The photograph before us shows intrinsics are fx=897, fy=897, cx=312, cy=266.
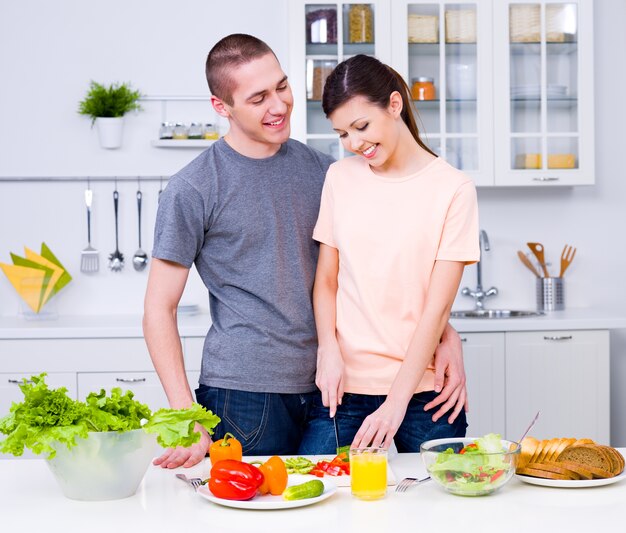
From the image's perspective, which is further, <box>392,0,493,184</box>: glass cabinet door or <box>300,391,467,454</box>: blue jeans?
<box>392,0,493,184</box>: glass cabinet door

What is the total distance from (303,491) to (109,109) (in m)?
2.75

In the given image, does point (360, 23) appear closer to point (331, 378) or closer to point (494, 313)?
point (494, 313)

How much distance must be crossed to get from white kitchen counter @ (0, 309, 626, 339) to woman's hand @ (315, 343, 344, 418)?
4.88ft

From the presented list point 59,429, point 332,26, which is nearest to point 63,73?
point 332,26

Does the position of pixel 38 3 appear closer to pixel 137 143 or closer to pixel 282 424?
pixel 137 143

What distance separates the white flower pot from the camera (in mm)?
3830

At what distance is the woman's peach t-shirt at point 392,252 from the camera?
191cm

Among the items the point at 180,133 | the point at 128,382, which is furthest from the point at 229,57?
the point at 180,133

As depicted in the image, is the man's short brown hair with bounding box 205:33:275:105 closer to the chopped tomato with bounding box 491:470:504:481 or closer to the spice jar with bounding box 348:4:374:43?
the chopped tomato with bounding box 491:470:504:481

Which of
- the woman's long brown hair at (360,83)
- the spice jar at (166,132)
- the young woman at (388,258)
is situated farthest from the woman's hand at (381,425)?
the spice jar at (166,132)

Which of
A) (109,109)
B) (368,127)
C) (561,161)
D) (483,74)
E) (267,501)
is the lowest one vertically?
(267,501)

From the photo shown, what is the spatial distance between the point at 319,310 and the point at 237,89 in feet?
1.73

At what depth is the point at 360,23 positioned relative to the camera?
12.1 ft

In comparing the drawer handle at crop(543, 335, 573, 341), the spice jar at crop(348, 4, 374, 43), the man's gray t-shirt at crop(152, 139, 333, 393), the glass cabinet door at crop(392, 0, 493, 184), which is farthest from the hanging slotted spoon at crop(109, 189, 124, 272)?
the man's gray t-shirt at crop(152, 139, 333, 393)
